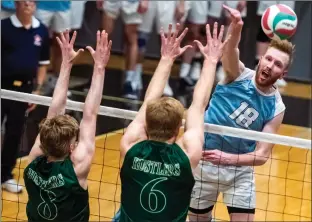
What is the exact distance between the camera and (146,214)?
156 inches

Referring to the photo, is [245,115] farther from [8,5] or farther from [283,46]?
[8,5]

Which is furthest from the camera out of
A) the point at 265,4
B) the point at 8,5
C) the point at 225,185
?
the point at 265,4

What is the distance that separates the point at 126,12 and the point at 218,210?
182 inches

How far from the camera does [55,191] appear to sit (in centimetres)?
407

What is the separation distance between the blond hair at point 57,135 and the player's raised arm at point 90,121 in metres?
0.09

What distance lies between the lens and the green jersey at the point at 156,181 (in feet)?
12.8

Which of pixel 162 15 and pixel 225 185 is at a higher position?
pixel 162 15

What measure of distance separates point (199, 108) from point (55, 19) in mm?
6758

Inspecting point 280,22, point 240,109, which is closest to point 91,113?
point 240,109

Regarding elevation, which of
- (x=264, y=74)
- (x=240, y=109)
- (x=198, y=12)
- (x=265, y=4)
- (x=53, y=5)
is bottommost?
(x=240, y=109)

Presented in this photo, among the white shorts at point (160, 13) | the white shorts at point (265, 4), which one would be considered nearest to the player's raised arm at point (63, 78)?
the white shorts at point (160, 13)

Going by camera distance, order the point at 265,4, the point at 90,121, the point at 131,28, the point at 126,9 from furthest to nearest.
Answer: the point at 265,4 → the point at 131,28 → the point at 126,9 → the point at 90,121

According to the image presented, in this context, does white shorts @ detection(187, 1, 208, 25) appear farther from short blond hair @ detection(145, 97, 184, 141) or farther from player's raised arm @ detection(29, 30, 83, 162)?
short blond hair @ detection(145, 97, 184, 141)

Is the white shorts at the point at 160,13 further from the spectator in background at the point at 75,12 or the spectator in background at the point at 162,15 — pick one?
the spectator in background at the point at 75,12
